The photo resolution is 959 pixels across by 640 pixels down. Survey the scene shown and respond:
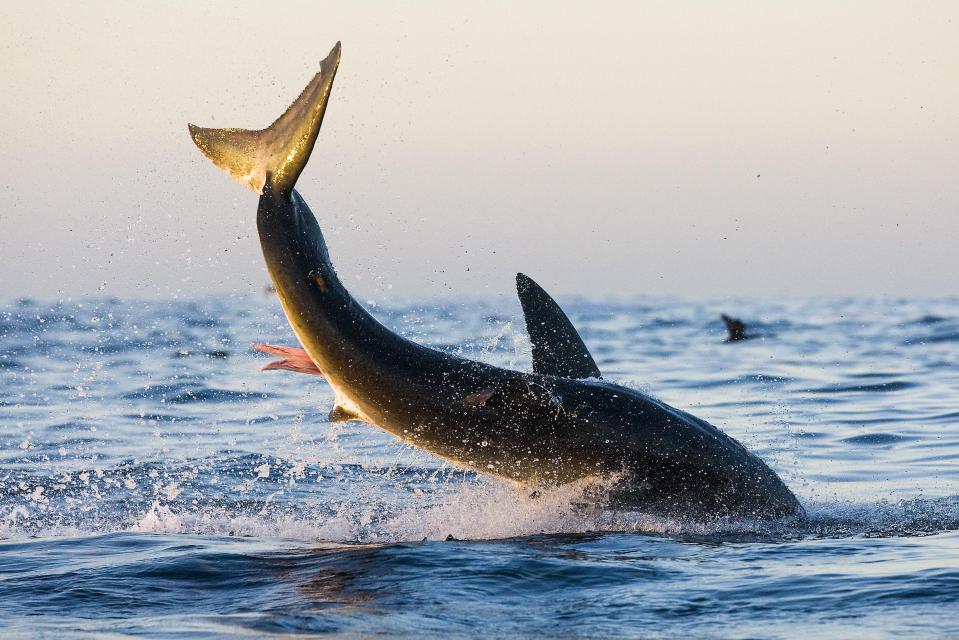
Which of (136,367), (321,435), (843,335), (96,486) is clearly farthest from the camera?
(843,335)

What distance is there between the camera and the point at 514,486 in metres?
10.4

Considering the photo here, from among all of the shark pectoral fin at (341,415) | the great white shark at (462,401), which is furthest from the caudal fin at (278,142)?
the shark pectoral fin at (341,415)

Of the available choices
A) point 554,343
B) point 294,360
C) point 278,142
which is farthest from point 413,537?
point 278,142

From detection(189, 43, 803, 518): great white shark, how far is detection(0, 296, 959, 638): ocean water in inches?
12.5

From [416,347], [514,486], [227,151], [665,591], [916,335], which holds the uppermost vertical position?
[916,335]

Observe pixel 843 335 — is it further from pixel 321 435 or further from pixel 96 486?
pixel 96 486

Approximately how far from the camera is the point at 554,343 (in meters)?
10.9

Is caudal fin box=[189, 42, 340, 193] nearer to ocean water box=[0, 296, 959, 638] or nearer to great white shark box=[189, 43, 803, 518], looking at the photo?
great white shark box=[189, 43, 803, 518]

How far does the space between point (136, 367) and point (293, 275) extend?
65.0 ft

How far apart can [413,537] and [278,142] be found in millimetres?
3371

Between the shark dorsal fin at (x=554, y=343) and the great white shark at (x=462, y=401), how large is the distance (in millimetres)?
456

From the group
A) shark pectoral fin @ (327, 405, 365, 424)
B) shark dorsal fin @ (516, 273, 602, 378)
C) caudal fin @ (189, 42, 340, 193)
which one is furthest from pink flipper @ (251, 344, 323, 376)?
shark dorsal fin @ (516, 273, 602, 378)

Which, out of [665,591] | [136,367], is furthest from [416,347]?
[136,367]

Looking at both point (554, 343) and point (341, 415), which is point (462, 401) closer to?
point (341, 415)
